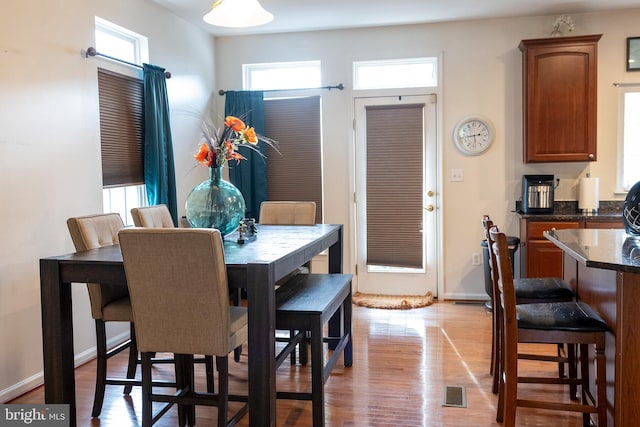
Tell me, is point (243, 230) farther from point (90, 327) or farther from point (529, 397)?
point (529, 397)

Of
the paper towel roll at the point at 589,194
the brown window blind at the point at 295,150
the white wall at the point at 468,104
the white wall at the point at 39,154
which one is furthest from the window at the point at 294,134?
the paper towel roll at the point at 589,194

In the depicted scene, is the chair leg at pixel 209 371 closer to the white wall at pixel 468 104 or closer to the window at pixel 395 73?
the white wall at pixel 468 104

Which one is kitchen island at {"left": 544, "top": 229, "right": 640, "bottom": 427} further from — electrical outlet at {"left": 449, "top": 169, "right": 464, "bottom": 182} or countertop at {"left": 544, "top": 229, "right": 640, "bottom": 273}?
electrical outlet at {"left": 449, "top": 169, "right": 464, "bottom": 182}

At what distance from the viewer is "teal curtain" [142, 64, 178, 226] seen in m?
4.32

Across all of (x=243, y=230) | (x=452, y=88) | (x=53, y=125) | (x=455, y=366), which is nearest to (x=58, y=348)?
(x=243, y=230)

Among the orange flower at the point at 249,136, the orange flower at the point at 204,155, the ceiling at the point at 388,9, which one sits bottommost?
the orange flower at the point at 204,155

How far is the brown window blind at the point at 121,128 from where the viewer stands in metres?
3.97

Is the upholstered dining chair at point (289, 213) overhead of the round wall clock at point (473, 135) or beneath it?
beneath

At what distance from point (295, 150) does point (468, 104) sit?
1.77 m

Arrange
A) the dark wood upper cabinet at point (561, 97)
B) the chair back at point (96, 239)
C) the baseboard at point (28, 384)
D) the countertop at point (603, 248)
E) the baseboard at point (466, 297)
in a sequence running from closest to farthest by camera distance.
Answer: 1. the countertop at point (603, 248)
2. the chair back at point (96, 239)
3. the baseboard at point (28, 384)
4. the dark wood upper cabinet at point (561, 97)
5. the baseboard at point (466, 297)

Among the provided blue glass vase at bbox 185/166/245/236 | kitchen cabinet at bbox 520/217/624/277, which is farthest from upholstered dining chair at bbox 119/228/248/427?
kitchen cabinet at bbox 520/217/624/277

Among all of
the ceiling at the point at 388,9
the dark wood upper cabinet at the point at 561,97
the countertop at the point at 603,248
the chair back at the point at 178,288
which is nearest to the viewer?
the countertop at the point at 603,248

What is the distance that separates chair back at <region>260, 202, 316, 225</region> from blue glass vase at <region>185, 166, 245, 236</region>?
3.69ft

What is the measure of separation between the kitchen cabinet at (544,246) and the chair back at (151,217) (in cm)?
305
